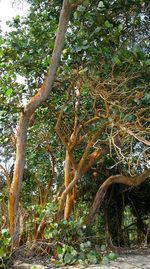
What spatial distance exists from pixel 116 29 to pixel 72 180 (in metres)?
2.53

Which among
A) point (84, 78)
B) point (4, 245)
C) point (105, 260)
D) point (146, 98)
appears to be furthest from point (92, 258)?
point (84, 78)

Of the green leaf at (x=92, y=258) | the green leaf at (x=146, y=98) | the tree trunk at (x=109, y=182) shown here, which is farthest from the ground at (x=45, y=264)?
the green leaf at (x=146, y=98)

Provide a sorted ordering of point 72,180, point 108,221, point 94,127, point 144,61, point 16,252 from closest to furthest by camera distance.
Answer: point 144,61 < point 16,252 < point 94,127 < point 72,180 < point 108,221

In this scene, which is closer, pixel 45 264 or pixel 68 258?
pixel 68 258

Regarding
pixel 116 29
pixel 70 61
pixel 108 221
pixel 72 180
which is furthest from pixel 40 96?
pixel 108 221

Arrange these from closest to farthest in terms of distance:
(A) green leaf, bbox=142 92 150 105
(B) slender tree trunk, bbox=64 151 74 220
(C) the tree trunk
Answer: (A) green leaf, bbox=142 92 150 105
(B) slender tree trunk, bbox=64 151 74 220
(C) the tree trunk

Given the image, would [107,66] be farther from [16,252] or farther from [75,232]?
[16,252]

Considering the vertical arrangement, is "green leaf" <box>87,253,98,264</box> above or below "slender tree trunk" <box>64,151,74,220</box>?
below

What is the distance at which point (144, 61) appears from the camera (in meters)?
3.87

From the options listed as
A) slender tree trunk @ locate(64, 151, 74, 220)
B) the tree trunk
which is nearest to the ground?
slender tree trunk @ locate(64, 151, 74, 220)

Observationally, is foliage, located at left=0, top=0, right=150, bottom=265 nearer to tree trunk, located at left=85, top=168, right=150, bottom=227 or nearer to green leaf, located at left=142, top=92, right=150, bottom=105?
green leaf, located at left=142, top=92, right=150, bottom=105

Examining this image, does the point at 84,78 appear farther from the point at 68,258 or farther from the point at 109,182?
the point at 68,258

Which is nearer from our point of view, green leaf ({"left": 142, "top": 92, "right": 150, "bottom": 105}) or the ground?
green leaf ({"left": 142, "top": 92, "right": 150, "bottom": 105})

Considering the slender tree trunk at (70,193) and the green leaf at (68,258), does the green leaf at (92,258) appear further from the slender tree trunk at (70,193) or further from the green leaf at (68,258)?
the slender tree trunk at (70,193)
